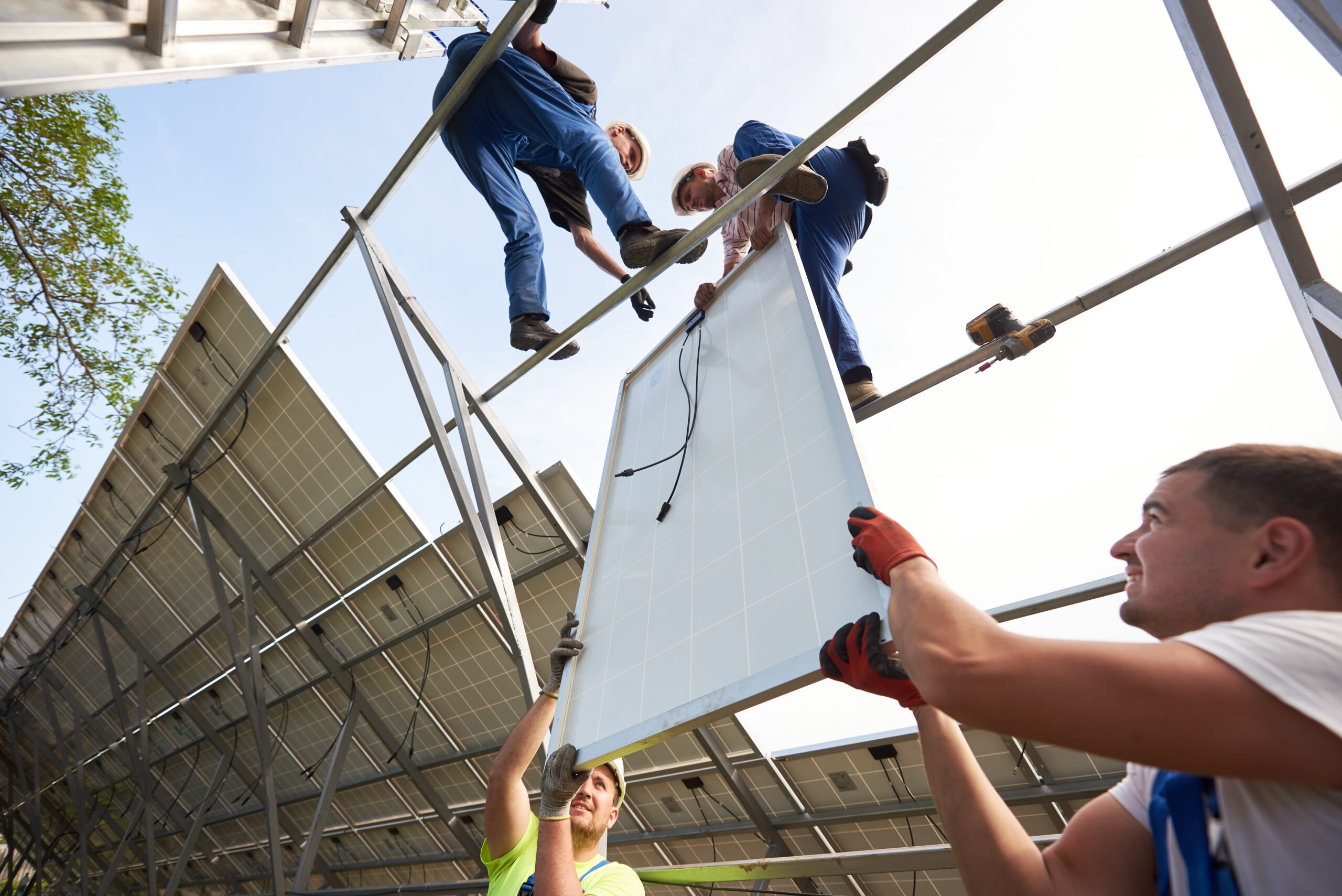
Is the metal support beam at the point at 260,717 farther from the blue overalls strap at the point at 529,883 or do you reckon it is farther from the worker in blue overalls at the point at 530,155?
the blue overalls strap at the point at 529,883

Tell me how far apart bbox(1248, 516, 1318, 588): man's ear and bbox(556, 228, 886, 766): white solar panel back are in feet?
2.04

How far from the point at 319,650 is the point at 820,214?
723cm

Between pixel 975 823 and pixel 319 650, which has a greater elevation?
pixel 975 823

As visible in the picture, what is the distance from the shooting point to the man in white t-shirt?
57cm

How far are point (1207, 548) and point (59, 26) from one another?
3.26m

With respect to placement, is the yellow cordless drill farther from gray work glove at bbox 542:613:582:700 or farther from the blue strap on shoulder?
the blue strap on shoulder

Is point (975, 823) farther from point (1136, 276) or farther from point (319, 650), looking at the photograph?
point (319, 650)

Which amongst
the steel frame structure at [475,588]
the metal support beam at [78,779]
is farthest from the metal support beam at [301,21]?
the metal support beam at [78,779]

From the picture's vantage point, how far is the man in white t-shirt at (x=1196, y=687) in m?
0.57

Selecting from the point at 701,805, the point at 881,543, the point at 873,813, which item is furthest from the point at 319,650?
the point at 881,543

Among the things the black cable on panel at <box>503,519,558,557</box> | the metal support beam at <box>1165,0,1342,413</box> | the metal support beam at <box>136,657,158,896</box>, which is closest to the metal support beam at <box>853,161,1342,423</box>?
the metal support beam at <box>1165,0,1342,413</box>

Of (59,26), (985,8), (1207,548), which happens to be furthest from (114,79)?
(1207,548)

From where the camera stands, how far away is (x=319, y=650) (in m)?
7.84

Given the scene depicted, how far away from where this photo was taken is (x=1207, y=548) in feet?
2.50
